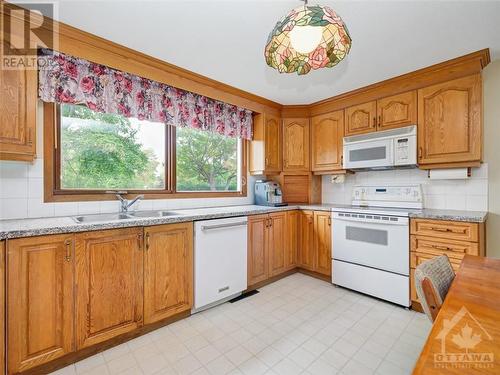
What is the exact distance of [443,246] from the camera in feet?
6.98

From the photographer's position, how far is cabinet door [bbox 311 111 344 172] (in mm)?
3152

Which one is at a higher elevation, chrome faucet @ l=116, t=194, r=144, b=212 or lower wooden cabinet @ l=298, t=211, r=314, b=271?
chrome faucet @ l=116, t=194, r=144, b=212

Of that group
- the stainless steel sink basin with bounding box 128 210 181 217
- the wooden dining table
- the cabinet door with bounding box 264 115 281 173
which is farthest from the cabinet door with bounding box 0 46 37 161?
the cabinet door with bounding box 264 115 281 173

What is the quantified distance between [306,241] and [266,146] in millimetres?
1362

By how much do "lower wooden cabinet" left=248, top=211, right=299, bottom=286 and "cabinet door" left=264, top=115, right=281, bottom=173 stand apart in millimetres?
693

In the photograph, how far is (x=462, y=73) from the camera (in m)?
2.24

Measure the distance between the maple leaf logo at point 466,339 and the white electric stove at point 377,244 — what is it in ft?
6.03

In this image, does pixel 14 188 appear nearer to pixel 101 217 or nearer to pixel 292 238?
pixel 101 217

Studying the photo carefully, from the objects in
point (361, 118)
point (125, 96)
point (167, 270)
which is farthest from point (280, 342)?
point (361, 118)

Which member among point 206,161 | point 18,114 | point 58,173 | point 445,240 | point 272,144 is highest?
point 272,144

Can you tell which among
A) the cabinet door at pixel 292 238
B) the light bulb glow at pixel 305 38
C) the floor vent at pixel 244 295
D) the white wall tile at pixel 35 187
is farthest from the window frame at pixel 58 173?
the light bulb glow at pixel 305 38

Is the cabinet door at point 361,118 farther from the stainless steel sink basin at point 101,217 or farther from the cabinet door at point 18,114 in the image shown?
the cabinet door at point 18,114

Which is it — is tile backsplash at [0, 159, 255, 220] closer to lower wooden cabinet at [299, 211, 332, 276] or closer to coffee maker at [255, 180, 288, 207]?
coffee maker at [255, 180, 288, 207]

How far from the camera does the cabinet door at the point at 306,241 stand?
3.10 m
